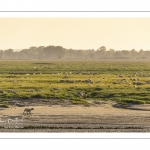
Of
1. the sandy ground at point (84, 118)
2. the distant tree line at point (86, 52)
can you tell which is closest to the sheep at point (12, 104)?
the sandy ground at point (84, 118)

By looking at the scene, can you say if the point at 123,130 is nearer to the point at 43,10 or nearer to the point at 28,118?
the point at 28,118

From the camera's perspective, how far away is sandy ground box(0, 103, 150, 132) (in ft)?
73.5

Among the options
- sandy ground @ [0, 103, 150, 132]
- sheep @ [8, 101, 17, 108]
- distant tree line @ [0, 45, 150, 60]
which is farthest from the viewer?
distant tree line @ [0, 45, 150, 60]

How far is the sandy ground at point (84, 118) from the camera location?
22.4 meters

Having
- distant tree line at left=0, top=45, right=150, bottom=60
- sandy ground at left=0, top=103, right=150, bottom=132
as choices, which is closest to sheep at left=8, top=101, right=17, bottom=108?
sandy ground at left=0, top=103, right=150, bottom=132

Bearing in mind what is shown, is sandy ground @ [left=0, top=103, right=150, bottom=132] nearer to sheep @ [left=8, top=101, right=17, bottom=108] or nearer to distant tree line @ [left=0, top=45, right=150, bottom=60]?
sheep @ [left=8, top=101, right=17, bottom=108]

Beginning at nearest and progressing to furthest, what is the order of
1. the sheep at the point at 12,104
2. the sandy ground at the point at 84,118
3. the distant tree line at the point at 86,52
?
1. the sandy ground at the point at 84,118
2. the sheep at the point at 12,104
3. the distant tree line at the point at 86,52

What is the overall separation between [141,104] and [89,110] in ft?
13.4

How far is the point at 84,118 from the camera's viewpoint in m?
24.3

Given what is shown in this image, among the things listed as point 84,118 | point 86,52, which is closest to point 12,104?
point 84,118

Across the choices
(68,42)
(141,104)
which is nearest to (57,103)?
(141,104)

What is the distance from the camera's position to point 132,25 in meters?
Result: 31.5

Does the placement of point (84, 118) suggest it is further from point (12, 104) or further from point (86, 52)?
point (86, 52)

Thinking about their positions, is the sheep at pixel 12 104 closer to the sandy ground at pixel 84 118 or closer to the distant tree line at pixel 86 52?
the sandy ground at pixel 84 118
